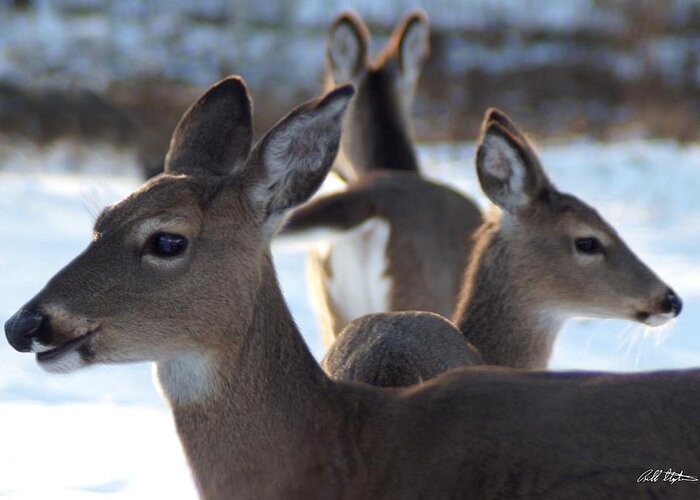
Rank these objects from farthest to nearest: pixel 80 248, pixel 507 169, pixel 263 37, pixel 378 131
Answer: pixel 263 37 < pixel 80 248 < pixel 378 131 < pixel 507 169

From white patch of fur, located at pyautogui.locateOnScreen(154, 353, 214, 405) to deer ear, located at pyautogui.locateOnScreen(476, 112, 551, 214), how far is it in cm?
196

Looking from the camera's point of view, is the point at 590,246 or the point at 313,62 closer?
the point at 590,246

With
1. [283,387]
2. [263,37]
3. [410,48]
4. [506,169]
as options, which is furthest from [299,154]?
[263,37]

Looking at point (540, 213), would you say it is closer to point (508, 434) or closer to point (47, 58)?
point (508, 434)

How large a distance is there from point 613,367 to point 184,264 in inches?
159

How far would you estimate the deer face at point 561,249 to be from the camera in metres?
5.73

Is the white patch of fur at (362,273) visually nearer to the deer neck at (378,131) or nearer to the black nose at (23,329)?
the deer neck at (378,131)

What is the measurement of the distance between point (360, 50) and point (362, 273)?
255 cm

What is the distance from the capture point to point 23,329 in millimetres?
3809

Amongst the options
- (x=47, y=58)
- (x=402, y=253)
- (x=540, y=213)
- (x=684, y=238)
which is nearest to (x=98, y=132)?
(x=47, y=58)

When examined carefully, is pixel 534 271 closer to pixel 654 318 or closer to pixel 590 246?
pixel 590 246

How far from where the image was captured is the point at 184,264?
4.04 meters

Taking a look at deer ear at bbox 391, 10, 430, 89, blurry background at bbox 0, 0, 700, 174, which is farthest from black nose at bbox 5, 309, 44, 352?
blurry background at bbox 0, 0, 700, 174

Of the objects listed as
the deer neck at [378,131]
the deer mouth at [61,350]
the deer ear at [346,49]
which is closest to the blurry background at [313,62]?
the deer ear at [346,49]
